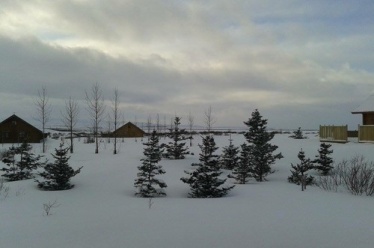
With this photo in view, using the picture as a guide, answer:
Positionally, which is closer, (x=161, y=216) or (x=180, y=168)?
(x=161, y=216)

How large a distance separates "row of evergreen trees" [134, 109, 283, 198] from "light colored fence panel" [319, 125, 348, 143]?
10.8m

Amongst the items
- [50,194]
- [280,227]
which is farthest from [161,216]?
[50,194]

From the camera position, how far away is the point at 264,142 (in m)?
16.5

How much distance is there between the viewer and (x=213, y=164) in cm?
1261

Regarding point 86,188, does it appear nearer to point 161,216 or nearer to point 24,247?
point 161,216

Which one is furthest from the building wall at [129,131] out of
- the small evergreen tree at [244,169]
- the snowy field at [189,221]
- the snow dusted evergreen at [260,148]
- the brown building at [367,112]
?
the snowy field at [189,221]

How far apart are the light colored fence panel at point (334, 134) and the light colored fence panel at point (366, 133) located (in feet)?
4.71

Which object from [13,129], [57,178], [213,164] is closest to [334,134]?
[213,164]

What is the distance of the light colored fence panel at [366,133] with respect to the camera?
22766mm

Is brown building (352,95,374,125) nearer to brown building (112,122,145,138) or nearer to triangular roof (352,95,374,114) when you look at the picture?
triangular roof (352,95,374,114)

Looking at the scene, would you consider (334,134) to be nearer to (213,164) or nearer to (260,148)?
(260,148)

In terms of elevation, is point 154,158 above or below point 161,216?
above

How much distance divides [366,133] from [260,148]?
11.8m

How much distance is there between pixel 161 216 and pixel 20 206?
4373mm
